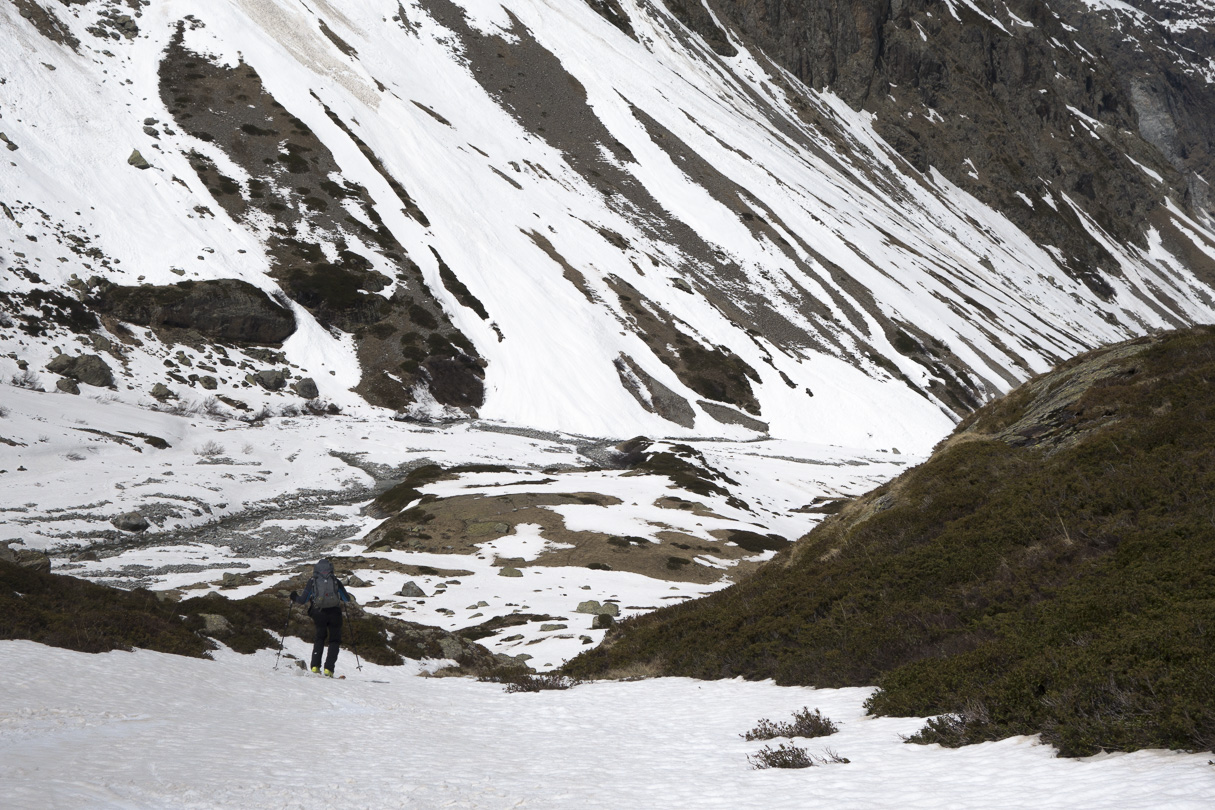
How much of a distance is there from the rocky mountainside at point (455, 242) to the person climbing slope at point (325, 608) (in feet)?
187

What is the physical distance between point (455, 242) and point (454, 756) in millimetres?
97832

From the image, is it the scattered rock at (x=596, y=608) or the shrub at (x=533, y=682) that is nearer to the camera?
the shrub at (x=533, y=682)

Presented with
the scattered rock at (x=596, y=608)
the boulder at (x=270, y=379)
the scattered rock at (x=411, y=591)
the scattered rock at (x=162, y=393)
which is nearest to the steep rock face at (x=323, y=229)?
the boulder at (x=270, y=379)

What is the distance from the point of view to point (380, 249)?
95.4 m

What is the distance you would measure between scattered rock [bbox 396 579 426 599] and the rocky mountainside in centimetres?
4382

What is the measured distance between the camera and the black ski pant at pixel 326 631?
16.0 m

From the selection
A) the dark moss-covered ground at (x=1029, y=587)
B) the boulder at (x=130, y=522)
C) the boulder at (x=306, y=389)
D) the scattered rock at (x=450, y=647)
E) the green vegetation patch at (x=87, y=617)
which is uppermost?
the dark moss-covered ground at (x=1029, y=587)

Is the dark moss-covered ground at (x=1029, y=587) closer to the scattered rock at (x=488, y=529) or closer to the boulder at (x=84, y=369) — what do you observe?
the scattered rock at (x=488, y=529)

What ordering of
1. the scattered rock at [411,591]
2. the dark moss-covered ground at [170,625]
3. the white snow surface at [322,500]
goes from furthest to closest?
the white snow surface at [322,500] < the scattered rock at [411,591] < the dark moss-covered ground at [170,625]

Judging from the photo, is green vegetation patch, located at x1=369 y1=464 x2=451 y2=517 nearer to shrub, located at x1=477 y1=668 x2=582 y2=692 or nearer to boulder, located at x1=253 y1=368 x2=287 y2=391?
boulder, located at x1=253 y1=368 x2=287 y2=391

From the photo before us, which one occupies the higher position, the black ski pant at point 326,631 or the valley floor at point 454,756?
the valley floor at point 454,756

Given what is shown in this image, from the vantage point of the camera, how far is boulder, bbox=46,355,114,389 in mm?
62625

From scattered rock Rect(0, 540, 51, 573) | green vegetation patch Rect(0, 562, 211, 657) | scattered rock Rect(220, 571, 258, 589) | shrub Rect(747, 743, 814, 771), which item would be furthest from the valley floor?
scattered rock Rect(220, 571, 258, 589)

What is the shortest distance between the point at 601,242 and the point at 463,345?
104ft
